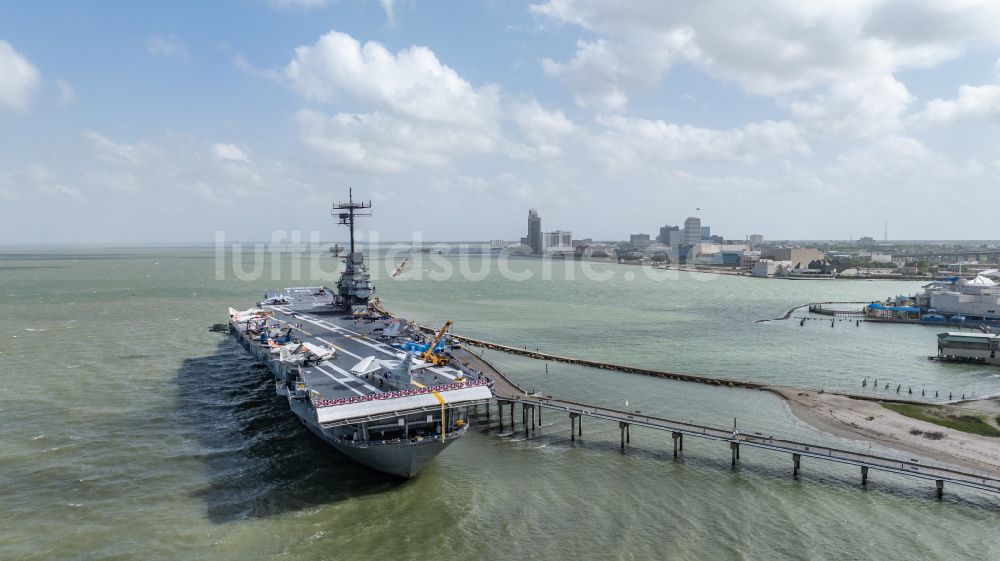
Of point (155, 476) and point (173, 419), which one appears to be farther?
point (173, 419)

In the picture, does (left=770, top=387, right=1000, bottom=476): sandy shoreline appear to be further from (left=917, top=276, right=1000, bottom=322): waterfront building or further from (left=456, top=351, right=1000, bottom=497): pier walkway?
(left=917, top=276, right=1000, bottom=322): waterfront building

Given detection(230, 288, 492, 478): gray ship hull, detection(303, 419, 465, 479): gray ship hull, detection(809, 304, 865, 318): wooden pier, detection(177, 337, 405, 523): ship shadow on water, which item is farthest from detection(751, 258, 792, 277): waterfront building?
detection(303, 419, 465, 479): gray ship hull

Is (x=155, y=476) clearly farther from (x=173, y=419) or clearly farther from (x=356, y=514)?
(x=356, y=514)

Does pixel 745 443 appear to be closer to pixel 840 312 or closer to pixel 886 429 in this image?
pixel 886 429

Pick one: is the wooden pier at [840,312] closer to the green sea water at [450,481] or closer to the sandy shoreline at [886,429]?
the green sea water at [450,481]

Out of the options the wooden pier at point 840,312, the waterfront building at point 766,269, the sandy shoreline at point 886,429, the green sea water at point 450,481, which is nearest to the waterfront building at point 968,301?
the wooden pier at point 840,312

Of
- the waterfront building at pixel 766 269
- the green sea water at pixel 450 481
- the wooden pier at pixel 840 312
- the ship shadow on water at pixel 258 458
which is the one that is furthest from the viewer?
the waterfront building at pixel 766 269

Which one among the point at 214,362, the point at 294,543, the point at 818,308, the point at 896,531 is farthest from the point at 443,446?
the point at 818,308
